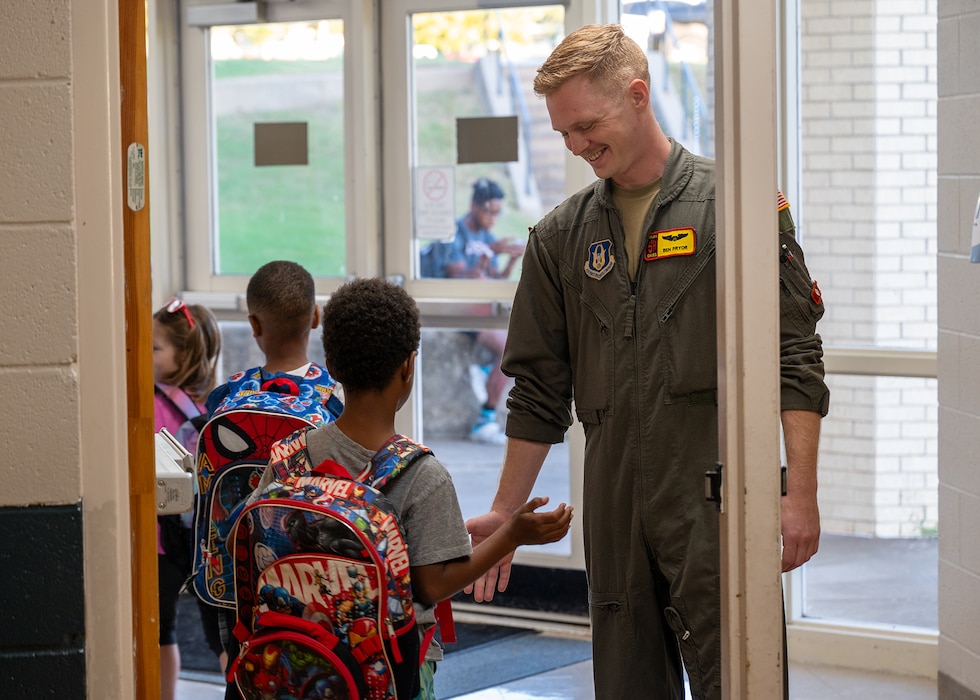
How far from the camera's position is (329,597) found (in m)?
1.68

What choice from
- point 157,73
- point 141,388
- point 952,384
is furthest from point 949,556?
point 157,73

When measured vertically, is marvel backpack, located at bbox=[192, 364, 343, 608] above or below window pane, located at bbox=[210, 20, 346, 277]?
below

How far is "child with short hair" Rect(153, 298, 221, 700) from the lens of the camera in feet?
10.1

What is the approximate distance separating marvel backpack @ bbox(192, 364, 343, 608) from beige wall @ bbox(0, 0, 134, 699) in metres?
0.72

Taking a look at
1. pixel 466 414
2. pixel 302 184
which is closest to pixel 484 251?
pixel 466 414

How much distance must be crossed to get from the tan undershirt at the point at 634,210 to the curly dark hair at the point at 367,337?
1.45ft

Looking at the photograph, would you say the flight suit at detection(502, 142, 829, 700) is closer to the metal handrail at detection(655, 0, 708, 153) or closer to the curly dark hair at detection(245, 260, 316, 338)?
the curly dark hair at detection(245, 260, 316, 338)

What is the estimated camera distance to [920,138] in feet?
12.1

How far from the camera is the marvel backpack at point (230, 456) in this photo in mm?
2410

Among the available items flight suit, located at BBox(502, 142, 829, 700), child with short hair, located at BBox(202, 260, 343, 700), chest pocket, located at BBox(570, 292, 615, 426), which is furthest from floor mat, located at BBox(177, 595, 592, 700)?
chest pocket, located at BBox(570, 292, 615, 426)

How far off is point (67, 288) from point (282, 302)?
1.05 meters

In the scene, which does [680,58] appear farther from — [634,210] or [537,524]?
Result: [537,524]

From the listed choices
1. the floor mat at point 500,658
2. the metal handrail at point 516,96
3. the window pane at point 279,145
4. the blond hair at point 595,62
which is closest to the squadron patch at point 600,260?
the blond hair at point 595,62

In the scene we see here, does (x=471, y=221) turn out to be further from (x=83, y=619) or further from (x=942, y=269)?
(x=83, y=619)
